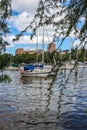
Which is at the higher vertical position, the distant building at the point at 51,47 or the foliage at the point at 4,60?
the distant building at the point at 51,47

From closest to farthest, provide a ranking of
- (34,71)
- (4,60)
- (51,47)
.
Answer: (51,47)
(4,60)
(34,71)

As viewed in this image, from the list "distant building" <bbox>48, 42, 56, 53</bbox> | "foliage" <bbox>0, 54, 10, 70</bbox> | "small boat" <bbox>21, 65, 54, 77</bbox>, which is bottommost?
"small boat" <bbox>21, 65, 54, 77</bbox>

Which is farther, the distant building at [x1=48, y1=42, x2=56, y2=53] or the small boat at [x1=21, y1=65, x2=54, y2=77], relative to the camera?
the small boat at [x1=21, y1=65, x2=54, y2=77]

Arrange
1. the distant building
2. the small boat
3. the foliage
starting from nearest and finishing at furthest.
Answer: the distant building, the foliage, the small boat

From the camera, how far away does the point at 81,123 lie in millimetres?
16750

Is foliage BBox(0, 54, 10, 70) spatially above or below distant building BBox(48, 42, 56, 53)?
below

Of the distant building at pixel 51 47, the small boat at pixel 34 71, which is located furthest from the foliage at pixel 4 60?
the small boat at pixel 34 71

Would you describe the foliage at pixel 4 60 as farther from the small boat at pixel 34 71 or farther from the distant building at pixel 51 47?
the small boat at pixel 34 71

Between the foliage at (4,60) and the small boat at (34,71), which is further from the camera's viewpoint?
the small boat at (34,71)

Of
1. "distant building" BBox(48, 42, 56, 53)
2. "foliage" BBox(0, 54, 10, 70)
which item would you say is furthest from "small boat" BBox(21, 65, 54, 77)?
"distant building" BBox(48, 42, 56, 53)

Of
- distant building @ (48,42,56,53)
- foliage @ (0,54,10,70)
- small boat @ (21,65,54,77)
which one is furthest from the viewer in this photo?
small boat @ (21,65,54,77)

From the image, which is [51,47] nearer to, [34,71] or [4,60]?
[4,60]

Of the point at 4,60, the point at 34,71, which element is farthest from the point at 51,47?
the point at 34,71

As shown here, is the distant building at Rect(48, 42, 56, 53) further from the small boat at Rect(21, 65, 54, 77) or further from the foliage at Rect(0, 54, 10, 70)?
the small boat at Rect(21, 65, 54, 77)
